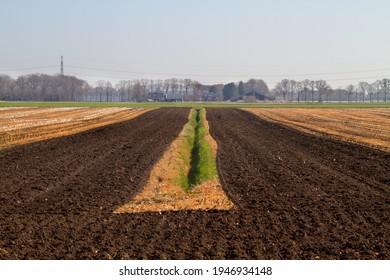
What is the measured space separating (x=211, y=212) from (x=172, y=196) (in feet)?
8.36

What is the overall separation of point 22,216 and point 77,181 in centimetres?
449

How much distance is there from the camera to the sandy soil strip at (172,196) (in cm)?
1267

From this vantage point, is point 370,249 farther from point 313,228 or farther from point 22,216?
point 22,216

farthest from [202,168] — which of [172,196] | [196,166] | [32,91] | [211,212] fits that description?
[32,91]

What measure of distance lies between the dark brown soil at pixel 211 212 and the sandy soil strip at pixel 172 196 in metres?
0.35

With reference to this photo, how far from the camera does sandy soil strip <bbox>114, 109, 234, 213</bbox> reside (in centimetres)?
1267

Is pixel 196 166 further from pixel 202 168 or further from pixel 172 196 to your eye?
pixel 172 196

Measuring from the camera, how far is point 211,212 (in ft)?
39.3

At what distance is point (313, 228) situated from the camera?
411 inches

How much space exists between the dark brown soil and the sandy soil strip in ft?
1.14

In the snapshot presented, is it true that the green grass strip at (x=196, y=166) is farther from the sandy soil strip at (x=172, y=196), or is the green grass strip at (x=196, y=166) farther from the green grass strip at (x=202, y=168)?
the sandy soil strip at (x=172, y=196)

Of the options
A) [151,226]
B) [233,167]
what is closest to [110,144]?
[233,167]

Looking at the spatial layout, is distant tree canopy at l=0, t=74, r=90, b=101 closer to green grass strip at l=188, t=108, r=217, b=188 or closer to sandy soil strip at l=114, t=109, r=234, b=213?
green grass strip at l=188, t=108, r=217, b=188

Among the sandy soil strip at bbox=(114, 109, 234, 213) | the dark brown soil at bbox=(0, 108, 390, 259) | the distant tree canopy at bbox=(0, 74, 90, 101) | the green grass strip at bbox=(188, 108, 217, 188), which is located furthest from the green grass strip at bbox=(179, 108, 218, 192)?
the distant tree canopy at bbox=(0, 74, 90, 101)
